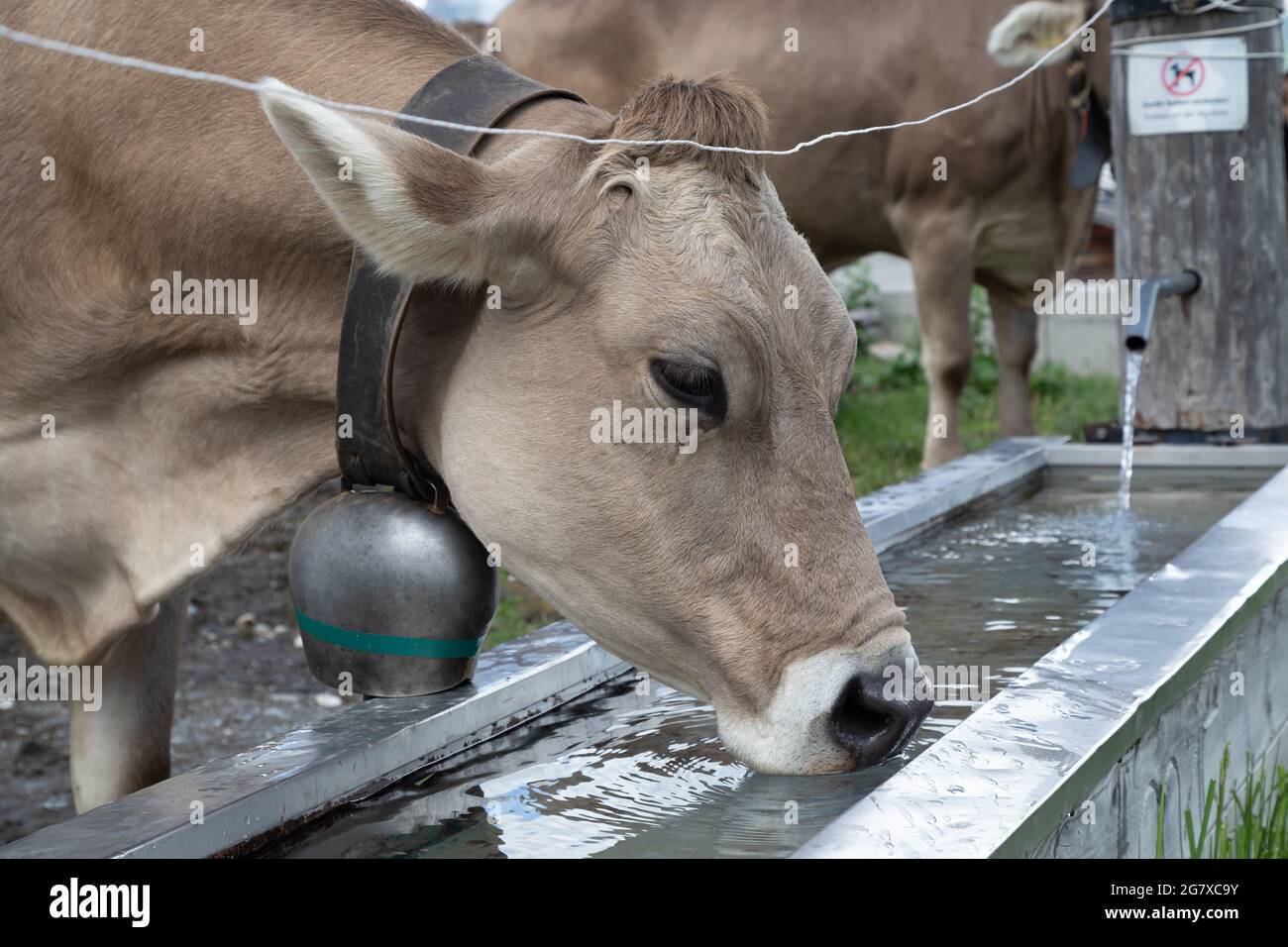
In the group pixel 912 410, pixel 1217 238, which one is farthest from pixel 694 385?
pixel 912 410

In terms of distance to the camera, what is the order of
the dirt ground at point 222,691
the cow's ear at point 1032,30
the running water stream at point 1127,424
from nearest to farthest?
the dirt ground at point 222,691
the running water stream at point 1127,424
the cow's ear at point 1032,30

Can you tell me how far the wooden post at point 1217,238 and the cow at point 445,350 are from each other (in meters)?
3.49

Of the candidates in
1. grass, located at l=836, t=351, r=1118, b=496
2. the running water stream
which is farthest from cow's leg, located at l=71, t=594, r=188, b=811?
grass, located at l=836, t=351, r=1118, b=496

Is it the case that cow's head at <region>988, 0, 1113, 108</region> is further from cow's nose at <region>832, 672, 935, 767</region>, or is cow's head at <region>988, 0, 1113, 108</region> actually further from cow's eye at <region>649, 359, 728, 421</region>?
cow's nose at <region>832, 672, 935, 767</region>

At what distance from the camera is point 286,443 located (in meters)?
2.75

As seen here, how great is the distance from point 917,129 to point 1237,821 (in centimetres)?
431

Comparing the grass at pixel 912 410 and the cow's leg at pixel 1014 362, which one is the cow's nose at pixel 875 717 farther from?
the cow's leg at pixel 1014 362

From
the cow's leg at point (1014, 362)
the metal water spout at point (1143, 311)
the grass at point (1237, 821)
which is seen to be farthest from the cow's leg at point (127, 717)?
the cow's leg at point (1014, 362)

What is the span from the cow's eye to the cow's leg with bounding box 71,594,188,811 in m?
1.19

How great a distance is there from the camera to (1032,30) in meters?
6.11

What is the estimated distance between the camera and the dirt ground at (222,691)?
172 inches

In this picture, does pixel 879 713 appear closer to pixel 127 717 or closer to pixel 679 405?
pixel 679 405

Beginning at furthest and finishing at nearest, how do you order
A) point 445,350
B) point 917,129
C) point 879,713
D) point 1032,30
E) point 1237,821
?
point 917,129
point 1032,30
point 1237,821
point 445,350
point 879,713
